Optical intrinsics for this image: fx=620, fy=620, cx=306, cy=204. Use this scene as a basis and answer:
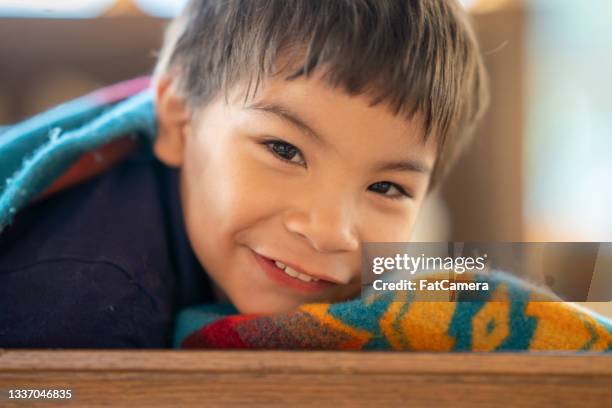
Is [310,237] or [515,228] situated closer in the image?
[310,237]

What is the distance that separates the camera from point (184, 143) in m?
0.64

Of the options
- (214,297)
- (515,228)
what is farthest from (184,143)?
(515,228)

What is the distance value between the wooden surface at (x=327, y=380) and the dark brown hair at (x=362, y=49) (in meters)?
0.22

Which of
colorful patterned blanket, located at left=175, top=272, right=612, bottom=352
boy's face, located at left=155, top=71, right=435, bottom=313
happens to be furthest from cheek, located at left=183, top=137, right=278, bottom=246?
colorful patterned blanket, located at left=175, top=272, right=612, bottom=352

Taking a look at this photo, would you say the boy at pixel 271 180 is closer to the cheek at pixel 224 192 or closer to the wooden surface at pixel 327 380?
the cheek at pixel 224 192

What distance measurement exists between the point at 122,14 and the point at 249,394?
970 mm

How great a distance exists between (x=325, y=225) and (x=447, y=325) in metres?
0.13

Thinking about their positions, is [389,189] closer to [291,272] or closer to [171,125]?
[291,272]

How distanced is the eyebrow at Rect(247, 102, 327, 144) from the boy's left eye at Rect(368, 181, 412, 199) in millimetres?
73

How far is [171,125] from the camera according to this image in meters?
0.66

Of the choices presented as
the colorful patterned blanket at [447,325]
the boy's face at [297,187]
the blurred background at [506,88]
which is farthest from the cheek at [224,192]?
the blurred background at [506,88]

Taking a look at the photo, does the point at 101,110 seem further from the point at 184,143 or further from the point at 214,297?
the point at 214,297

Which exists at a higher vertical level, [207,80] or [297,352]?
[207,80]

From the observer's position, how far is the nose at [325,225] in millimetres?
511
